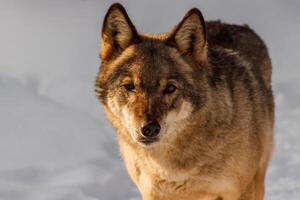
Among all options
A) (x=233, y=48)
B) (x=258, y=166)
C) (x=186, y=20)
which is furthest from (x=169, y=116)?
(x=233, y=48)

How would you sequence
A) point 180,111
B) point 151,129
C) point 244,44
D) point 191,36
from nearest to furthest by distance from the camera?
point 151,129 → point 180,111 → point 191,36 → point 244,44

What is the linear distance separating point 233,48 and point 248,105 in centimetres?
141

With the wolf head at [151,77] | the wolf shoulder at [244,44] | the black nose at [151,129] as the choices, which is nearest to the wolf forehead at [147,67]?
the wolf head at [151,77]

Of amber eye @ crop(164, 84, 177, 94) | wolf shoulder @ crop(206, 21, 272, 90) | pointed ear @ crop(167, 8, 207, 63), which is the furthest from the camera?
wolf shoulder @ crop(206, 21, 272, 90)

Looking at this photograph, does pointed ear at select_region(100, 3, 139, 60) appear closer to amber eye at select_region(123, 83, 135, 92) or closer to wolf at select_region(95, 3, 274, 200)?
wolf at select_region(95, 3, 274, 200)

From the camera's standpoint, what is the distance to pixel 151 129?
5.55 m

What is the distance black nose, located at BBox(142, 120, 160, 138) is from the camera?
552cm

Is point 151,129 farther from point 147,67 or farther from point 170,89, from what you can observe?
point 147,67

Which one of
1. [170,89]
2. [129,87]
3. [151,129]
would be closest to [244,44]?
[170,89]

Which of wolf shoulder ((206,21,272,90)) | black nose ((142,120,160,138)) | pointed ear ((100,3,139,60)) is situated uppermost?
wolf shoulder ((206,21,272,90))

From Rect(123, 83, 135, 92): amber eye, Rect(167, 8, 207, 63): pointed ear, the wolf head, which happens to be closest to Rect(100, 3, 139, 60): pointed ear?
the wolf head

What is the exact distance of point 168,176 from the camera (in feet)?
20.5

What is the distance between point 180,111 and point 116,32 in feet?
3.58

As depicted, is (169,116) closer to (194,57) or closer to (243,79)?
(194,57)
